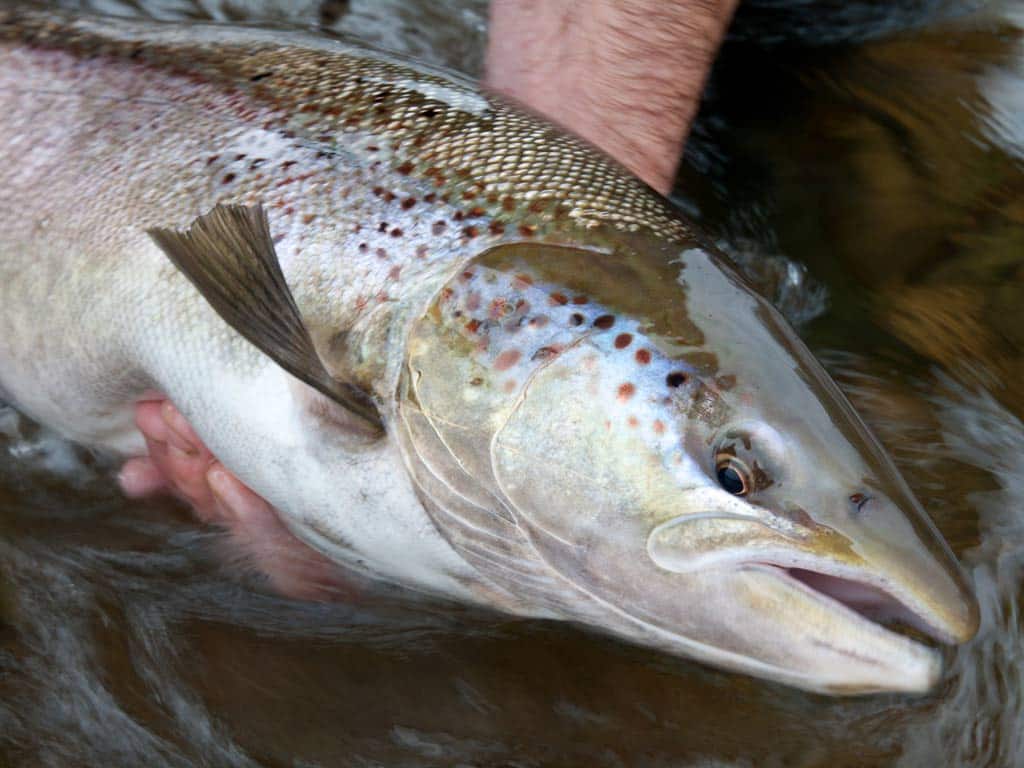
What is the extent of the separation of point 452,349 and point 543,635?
2.39 feet

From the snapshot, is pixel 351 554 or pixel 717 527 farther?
pixel 351 554

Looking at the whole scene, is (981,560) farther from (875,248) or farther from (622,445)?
(875,248)

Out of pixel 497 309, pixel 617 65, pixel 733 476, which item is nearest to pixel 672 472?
pixel 733 476

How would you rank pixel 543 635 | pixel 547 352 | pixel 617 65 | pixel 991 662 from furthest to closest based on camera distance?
pixel 617 65 < pixel 543 635 < pixel 991 662 < pixel 547 352

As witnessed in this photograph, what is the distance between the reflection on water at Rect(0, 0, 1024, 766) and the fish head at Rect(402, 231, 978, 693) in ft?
1.31

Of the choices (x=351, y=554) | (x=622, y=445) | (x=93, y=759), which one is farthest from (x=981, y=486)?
Answer: (x=93, y=759)

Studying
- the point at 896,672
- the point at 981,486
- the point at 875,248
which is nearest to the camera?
the point at 896,672

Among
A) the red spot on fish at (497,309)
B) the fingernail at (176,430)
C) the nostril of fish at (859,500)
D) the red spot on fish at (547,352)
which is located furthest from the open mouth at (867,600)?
the fingernail at (176,430)

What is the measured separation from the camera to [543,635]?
2197mm

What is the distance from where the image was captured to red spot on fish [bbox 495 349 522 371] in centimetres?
172

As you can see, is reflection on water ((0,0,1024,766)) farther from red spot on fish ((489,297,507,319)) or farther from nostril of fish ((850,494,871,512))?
red spot on fish ((489,297,507,319))

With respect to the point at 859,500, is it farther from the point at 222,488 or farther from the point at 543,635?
the point at 222,488

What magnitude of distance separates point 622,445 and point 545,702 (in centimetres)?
72

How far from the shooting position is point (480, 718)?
2117mm
